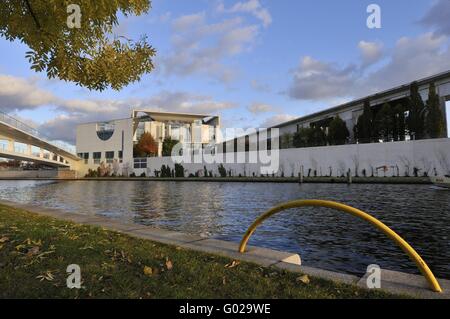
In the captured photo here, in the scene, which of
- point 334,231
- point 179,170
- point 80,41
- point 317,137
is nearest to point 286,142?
point 317,137

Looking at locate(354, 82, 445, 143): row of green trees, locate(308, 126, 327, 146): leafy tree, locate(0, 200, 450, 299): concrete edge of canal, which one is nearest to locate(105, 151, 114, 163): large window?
locate(308, 126, 327, 146): leafy tree

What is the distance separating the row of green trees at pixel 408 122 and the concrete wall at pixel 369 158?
1708 mm

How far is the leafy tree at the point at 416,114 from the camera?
3788 cm

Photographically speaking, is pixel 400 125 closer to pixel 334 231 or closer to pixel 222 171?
pixel 222 171

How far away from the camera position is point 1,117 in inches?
1884

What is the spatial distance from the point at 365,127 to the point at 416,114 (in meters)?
6.65

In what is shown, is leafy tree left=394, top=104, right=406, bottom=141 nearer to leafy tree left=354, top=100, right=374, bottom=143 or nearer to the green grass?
leafy tree left=354, top=100, right=374, bottom=143

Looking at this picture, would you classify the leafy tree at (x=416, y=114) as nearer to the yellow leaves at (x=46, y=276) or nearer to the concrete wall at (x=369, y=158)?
the concrete wall at (x=369, y=158)

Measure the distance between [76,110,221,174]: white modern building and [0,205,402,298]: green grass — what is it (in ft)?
223

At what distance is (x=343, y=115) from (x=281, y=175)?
15.6 meters

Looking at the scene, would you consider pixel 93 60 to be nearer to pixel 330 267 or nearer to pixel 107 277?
pixel 107 277

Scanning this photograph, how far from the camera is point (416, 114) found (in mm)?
37969

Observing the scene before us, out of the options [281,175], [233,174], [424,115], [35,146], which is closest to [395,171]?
[424,115]

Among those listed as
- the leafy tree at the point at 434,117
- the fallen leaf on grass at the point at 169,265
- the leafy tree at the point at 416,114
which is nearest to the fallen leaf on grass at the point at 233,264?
the fallen leaf on grass at the point at 169,265
